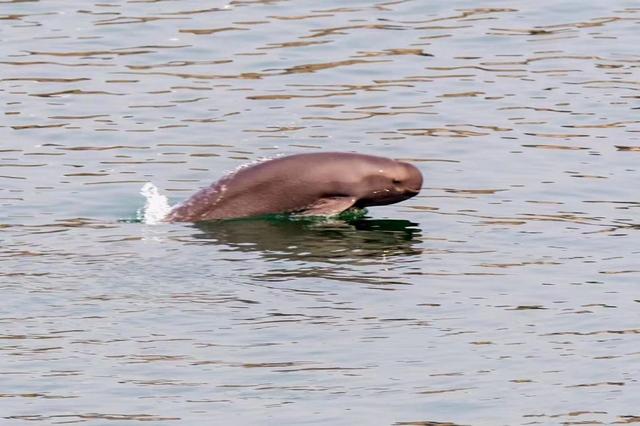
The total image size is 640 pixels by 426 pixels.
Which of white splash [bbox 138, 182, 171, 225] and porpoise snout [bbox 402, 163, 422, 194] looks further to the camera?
porpoise snout [bbox 402, 163, 422, 194]

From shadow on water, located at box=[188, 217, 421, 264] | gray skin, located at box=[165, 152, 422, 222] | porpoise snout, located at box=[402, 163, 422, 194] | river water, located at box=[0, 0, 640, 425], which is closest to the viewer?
river water, located at box=[0, 0, 640, 425]

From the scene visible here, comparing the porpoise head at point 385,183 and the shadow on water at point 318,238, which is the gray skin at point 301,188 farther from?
the shadow on water at point 318,238

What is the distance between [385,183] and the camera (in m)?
17.5

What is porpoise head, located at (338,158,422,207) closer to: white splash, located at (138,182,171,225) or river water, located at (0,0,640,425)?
river water, located at (0,0,640,425)

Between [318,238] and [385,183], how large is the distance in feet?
3.85

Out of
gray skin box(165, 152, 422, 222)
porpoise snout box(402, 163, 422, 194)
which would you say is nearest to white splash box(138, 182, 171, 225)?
gray skin box(165, 152, 422, 222)

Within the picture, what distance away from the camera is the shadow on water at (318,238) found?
52.2ft

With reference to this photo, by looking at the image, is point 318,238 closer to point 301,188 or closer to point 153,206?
point 301,188

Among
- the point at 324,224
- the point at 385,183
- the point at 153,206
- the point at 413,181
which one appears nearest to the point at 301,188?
the point at 324,224

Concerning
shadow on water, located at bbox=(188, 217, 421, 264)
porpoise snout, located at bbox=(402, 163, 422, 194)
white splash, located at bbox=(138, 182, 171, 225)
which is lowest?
shadow on water, located at bbox=(188, 217, 421, 264)

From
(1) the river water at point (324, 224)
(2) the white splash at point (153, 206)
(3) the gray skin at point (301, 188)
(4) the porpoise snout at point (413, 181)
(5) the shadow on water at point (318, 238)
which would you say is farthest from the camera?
(4) the porpoise snout at point (413, 181)

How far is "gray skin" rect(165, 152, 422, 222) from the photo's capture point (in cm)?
1723

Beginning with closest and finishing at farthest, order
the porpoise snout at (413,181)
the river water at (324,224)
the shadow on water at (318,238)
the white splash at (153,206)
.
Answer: the river water at (324,224) → the shadow on water at (318,238) → the white splash at (153,206) → the porpoise snout at (413,181)

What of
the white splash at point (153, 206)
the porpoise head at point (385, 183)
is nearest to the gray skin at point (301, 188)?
the porpoise head at point (385, 183)
